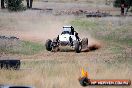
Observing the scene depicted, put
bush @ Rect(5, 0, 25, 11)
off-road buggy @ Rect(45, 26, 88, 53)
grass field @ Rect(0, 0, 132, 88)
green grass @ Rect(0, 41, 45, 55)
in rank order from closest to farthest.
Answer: grass field @ Rect(0, 0, 132, 88), green grass @ Rect(0, 41, 45, 55), off-road buggy @ Rect(45, 26, 88, 53), bush @ Rect(5, 0, 25, 11)

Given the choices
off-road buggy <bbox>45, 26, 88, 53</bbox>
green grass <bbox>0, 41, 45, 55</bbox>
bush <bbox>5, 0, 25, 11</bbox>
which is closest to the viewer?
green grass <bbox>0, 41, 45, 55</bbox>

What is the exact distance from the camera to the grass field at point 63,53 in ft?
60.6

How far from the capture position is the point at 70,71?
65.7ft

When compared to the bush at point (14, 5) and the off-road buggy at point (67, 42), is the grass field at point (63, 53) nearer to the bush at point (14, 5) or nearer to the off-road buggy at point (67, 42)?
the off-road buggy at point (67, 42)

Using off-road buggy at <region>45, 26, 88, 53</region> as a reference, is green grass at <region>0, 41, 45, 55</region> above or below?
below

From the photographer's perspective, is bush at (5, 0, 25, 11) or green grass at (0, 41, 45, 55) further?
bush at (5, 0, 25, 11)

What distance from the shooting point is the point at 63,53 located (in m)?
31.6

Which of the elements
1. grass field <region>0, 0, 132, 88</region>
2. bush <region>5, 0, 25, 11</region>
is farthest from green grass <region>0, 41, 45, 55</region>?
bush <region>5, 0, 25, 11</region>

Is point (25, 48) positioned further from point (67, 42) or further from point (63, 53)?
point (67, 42)

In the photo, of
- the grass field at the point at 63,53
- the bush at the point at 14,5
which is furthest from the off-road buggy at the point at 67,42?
the bush at the point at 14,5

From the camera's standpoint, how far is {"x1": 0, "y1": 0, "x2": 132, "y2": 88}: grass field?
18484 mm

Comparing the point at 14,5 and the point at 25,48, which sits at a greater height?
the point at 14,5

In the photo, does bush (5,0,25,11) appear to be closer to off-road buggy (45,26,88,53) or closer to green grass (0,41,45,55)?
green grass (0,41,45,55)

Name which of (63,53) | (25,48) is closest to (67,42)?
(63,53)
